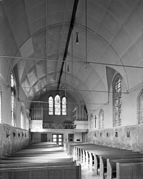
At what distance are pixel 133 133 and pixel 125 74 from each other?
4.09m

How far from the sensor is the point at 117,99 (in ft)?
60.4

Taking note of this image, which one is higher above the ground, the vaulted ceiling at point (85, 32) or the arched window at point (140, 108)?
the vaulted ceiling at point (85, 32)

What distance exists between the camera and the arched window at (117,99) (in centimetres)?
1784

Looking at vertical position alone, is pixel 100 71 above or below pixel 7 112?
above

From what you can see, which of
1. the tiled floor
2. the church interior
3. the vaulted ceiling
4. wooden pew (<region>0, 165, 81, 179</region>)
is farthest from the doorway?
wooden pew (<region>0, 165, 81, 179</region>)

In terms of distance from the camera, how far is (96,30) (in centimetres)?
1474

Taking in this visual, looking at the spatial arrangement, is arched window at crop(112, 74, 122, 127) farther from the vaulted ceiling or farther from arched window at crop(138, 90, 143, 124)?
arched window at crop(138, 90, 143, 124)

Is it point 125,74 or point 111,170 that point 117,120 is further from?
point 111,170

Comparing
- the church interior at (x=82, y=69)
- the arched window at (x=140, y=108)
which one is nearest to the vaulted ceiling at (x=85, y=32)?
the church interior at (x=82, y=69)

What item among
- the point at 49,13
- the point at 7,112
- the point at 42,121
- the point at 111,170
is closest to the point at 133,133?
the point at 111,170

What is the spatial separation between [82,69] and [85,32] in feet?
22.0

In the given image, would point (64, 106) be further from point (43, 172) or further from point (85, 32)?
point (43, 172)

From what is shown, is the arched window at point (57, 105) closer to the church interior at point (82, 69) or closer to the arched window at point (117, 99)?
the church interior at point (82, 69)

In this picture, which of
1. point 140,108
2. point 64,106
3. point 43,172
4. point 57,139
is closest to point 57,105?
point 64,106
